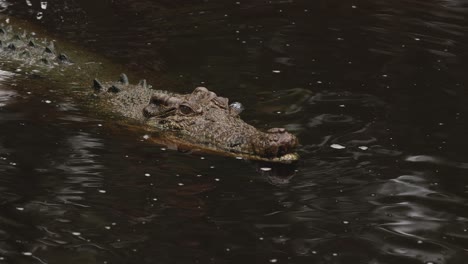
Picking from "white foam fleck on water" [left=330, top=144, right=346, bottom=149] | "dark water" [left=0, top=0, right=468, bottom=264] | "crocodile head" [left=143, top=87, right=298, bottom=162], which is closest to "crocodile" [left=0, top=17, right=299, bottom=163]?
"crocodile head" [left=143, top=87, right=298, bottom=162]

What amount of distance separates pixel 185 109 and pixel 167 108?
0.19m

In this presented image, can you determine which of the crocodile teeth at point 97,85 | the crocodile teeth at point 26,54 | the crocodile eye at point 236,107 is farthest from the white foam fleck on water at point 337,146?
the crocodile teeth at point 26,54

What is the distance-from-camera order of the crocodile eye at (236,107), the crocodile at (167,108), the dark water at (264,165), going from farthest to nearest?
1. the crocodile eye at (236,107)
2. the crocodile at (167,108)
3. the dark water at (264,165)

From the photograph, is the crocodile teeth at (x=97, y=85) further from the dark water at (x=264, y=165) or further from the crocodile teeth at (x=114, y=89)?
the dark water at (x=264, y=165)

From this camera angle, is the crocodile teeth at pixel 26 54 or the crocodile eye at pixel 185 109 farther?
the crocodile teeth at pixel 26 54

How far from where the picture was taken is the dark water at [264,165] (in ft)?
18.5

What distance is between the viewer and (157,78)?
9.74 meters

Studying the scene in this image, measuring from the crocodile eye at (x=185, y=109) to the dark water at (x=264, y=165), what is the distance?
1.81ft

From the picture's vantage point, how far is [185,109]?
26.0 feet

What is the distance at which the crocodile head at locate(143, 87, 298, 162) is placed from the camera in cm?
696

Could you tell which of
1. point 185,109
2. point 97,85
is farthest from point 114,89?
point 185,109

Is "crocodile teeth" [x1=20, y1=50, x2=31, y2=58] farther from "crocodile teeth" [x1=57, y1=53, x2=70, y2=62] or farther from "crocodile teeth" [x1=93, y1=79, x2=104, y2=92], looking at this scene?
"crocodile teeth" [x1=93, y1=79, x2=104, y2=92]

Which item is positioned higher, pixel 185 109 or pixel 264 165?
pixel 185 109

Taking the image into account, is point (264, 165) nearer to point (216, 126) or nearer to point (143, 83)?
point (216, 126)
